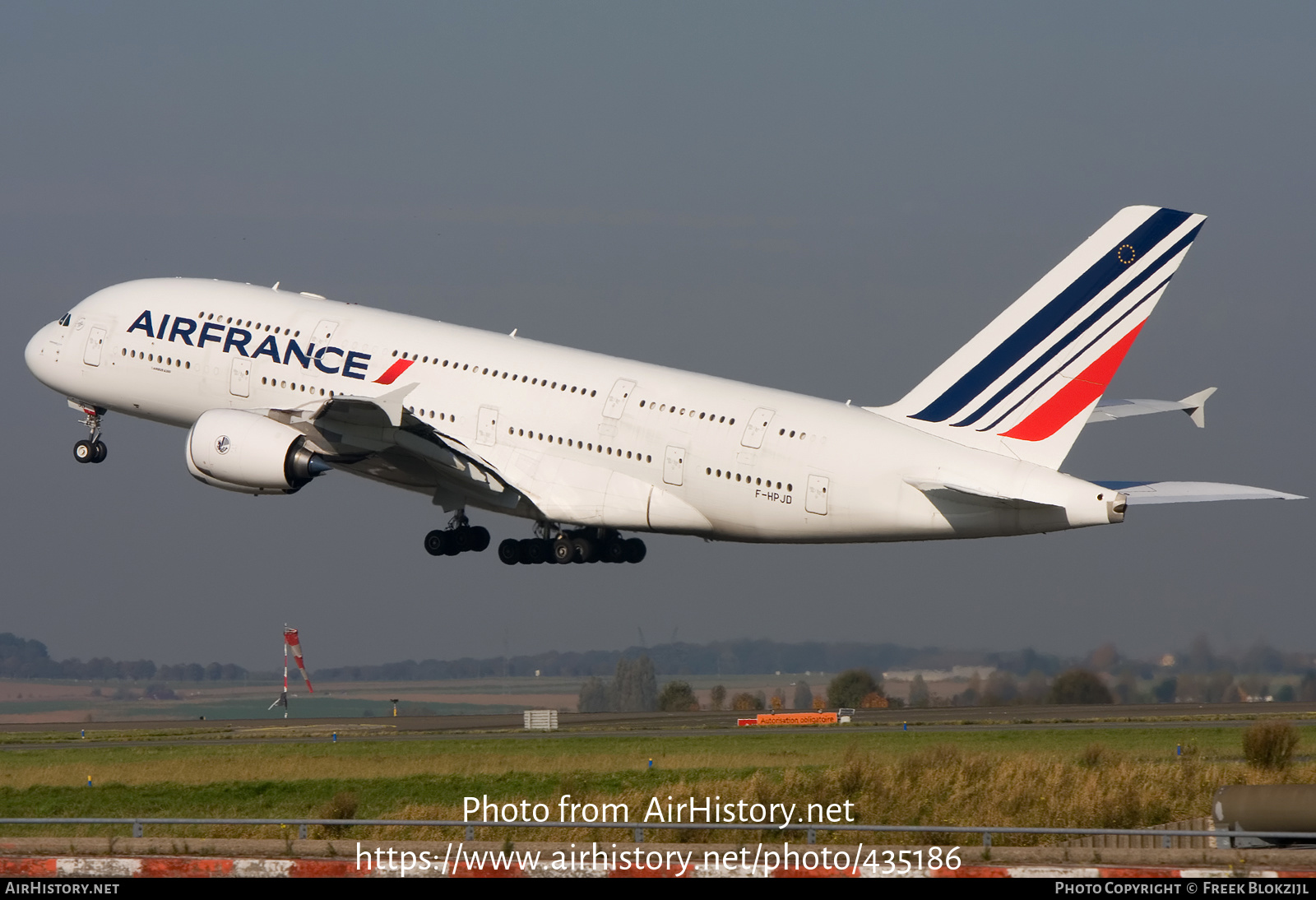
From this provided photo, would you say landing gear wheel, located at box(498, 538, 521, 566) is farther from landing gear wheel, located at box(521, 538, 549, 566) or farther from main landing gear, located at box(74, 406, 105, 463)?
main landing gear, located at box(74, 406, 105, 463)

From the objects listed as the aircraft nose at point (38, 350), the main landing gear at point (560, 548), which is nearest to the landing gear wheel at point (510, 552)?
the main landing gear at point (560, 548)

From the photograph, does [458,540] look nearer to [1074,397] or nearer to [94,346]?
[94,346]

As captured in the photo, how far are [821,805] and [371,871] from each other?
1240 cm

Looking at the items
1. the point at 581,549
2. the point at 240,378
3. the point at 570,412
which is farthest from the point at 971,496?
the point at 240,378

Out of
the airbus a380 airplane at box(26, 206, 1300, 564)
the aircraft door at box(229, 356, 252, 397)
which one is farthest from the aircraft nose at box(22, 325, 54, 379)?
the aircraft door at box(229, 356, 252, 397)

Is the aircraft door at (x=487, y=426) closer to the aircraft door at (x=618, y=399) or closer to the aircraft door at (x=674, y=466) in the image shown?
the aircraft door at (x=618, y=399)

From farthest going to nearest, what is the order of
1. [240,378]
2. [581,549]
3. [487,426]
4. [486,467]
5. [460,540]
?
[460,540] < [581,549] < [240,378] < [486,467] < [487,426]

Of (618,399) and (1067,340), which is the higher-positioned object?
(1067,340)

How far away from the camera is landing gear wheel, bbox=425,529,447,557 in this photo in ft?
168

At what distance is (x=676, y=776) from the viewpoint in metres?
35.6

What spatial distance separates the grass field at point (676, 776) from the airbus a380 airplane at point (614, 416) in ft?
19.8

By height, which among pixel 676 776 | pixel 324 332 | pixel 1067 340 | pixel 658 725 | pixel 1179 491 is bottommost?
pixel 676 776

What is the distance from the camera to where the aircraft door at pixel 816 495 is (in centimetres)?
4209

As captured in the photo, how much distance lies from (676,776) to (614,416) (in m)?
12.5
